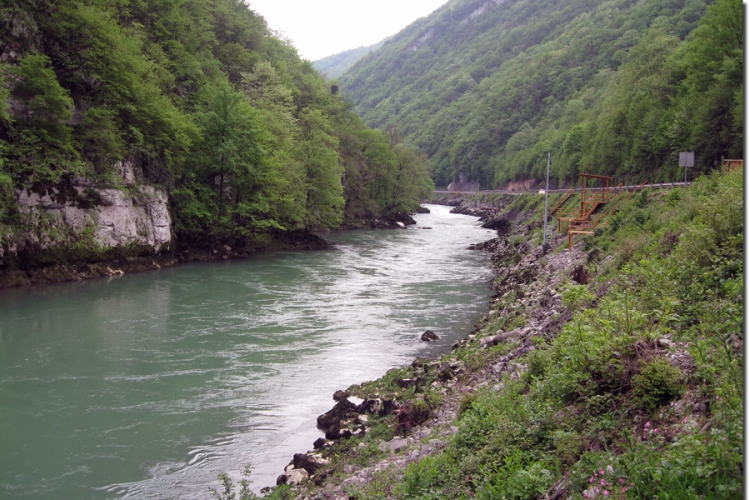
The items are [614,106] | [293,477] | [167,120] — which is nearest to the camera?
[293,477]

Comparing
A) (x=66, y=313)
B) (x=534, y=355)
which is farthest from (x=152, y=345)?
(x=534, y=355)

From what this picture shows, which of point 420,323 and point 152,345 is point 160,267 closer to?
point 152,345

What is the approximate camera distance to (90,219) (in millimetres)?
30328

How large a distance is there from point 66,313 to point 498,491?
67.9ft

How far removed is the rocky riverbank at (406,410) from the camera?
27.7 feet

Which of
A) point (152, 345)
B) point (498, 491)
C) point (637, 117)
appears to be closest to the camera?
point (498, 491)

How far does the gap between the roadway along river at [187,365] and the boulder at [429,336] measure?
33 centimetres

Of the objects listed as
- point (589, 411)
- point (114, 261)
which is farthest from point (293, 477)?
point (114, 261)

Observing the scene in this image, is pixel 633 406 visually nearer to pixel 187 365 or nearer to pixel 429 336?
pixel 429 336

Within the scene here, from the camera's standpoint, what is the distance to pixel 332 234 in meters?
59.0

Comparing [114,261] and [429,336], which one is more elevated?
[114,261]

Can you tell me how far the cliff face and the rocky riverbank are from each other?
71.7 feet

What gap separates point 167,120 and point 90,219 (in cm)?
892

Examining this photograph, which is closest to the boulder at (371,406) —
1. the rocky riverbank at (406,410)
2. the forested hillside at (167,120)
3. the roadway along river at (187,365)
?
the rocky riverbank at (406,410)
